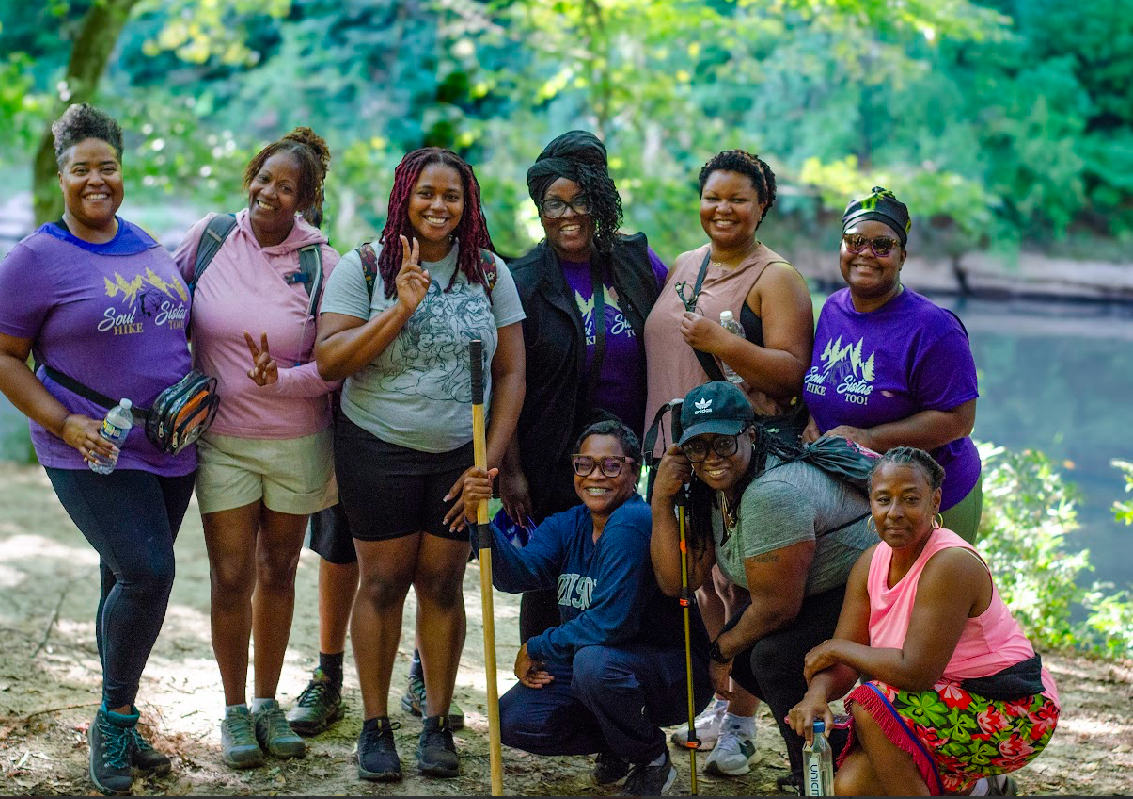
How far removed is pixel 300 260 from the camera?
3.62m

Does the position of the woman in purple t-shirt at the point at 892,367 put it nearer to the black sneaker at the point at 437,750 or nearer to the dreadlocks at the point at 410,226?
the dreadlocks at the point at 410,226

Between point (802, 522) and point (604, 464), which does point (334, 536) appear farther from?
point (802, 522)

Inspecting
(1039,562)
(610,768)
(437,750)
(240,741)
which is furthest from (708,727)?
(1039,562)

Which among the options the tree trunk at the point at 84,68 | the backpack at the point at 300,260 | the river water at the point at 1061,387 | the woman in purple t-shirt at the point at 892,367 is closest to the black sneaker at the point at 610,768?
the woman in purple t-shirt at the point at 892,367

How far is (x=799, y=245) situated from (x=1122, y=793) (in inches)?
563

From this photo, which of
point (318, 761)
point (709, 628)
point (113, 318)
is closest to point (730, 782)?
point (709, 628)

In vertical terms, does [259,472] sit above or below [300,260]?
below

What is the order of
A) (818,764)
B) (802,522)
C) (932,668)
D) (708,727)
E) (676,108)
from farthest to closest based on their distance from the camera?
(676,108) < (708,727) < (802,522) < (818,764) < (932,668)

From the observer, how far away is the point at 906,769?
2934 mm

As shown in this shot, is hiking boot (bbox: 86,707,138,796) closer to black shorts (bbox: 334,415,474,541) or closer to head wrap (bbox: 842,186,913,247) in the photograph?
black shorts (bbox: 334,415,474,541)

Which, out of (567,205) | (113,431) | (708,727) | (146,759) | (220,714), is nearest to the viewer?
(113,431)

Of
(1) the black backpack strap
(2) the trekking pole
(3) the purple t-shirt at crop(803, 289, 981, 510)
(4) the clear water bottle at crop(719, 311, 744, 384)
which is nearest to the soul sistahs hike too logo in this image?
(3) the purple t-shirt at crop(803, 289, 981, 510)

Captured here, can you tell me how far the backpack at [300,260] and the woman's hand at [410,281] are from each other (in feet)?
1.25

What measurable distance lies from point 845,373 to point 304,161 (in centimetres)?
179
